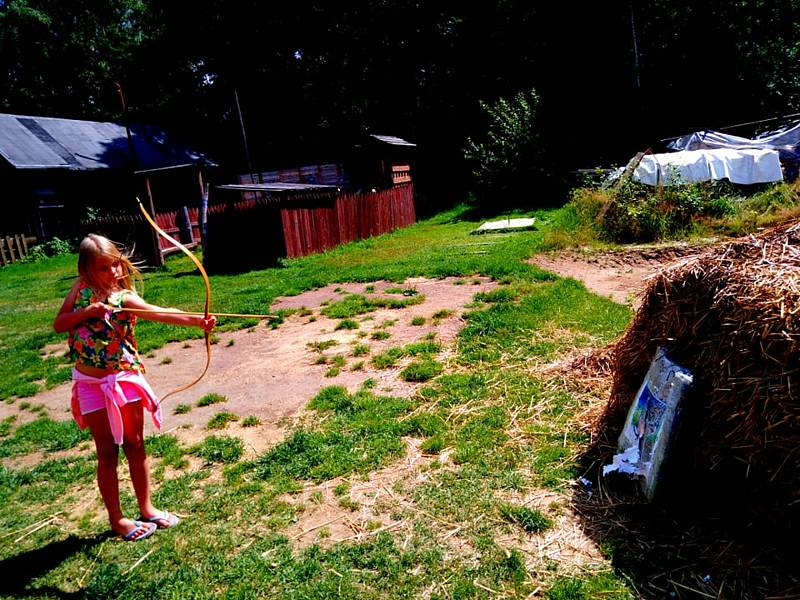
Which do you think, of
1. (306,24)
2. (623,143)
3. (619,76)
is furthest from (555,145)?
(306,24)

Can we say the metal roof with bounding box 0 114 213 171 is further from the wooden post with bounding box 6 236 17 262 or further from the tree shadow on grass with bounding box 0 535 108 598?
the tree shadow on grass with bounding box 0 535 108 598

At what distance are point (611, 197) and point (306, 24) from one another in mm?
30379

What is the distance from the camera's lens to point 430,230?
19.3 meters

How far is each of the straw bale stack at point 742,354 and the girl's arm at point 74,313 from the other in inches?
126

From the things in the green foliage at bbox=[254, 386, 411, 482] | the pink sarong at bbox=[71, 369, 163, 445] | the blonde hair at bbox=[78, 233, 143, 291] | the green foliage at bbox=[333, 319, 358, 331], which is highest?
the blonde hair at bbox=[78, 233, 143, 291]

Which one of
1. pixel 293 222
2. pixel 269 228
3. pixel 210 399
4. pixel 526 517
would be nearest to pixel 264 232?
pixel 269 228

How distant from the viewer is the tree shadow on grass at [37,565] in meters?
2.82

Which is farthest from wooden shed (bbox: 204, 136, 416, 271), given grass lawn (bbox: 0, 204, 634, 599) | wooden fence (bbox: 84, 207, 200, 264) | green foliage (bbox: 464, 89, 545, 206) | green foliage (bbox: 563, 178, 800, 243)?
grass lawn (bbox: 0, 204, 634, 599)

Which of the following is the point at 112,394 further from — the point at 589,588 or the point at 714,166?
the point at 714,166

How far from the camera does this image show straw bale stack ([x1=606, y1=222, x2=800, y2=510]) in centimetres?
257

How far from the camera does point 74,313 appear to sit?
2.97m

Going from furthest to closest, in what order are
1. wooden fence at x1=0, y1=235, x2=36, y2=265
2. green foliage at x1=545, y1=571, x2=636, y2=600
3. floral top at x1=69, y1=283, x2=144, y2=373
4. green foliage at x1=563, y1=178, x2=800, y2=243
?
wooden fence at x1=0, y1=235, x2=36, y2=265
green foliage at x1=563, y1=178, x2=800, y2=243
floral top at x1=69, y1=283, x2=144, y2=373
green foliage at x1=545, y1=571, x2=636, y2=600

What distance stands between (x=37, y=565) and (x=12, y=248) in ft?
71.7

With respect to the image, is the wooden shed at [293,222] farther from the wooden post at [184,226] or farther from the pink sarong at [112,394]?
the pink sarong at [112,394]
